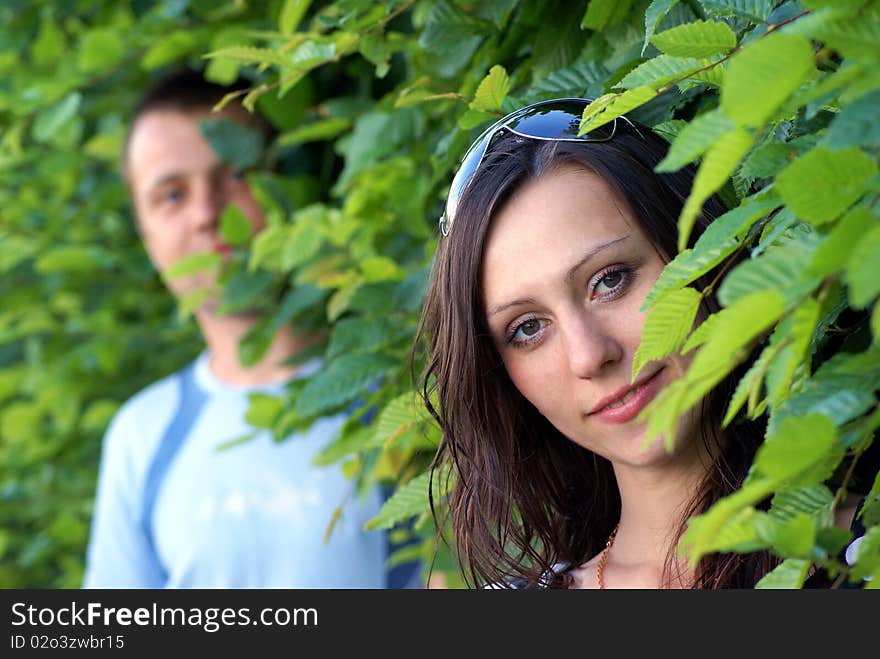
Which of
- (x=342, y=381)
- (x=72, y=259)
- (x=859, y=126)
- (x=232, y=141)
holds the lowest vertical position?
(x=859, y=126)

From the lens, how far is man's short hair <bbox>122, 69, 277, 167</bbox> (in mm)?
2424

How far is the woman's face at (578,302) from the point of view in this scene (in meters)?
1.05

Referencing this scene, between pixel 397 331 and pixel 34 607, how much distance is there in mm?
653

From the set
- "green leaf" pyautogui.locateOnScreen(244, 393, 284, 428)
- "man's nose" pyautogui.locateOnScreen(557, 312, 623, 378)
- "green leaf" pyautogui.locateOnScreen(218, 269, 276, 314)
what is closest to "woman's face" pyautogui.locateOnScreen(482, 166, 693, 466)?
"man's nose" pyautogui.locateOnScreen(557, 312, 623, 378)

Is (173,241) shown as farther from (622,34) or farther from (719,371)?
(719,371)

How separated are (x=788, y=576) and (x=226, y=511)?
1.65 meters

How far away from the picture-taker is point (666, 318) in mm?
813

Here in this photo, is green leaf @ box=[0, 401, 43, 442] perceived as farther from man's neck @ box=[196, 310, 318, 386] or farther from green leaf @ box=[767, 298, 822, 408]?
green leaf @ box=[767, 298, 822, 408]

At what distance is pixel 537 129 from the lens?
114cm

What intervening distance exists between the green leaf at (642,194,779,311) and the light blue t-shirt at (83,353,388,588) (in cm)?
134

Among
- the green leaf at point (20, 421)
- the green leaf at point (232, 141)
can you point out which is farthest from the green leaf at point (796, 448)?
the green leaf at point (20, 421)

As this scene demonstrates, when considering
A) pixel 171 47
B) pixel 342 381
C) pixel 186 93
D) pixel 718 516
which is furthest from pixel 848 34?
pixel 186 93

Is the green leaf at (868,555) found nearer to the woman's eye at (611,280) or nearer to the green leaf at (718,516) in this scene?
the green leaf at (718,516)

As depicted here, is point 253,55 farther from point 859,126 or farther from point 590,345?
point 859,126
